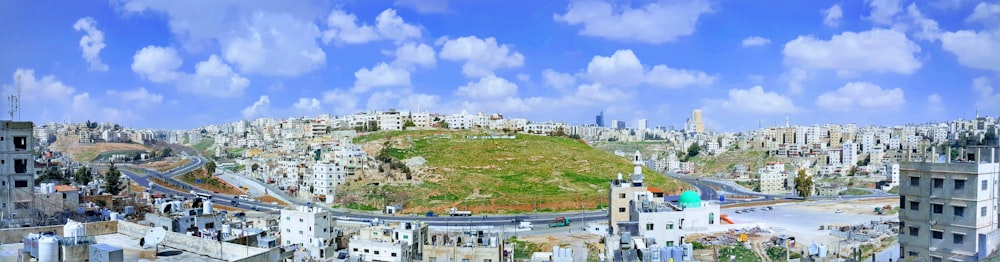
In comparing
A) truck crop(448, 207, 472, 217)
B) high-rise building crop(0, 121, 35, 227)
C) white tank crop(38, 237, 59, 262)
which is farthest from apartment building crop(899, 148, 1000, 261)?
truck crop(448, 207, 472, 217)

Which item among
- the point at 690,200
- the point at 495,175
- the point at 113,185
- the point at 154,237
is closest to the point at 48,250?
the point at 154,237

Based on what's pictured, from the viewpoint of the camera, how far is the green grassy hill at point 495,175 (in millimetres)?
44719

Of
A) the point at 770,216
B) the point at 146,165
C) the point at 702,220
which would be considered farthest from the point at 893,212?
the point at 146,165

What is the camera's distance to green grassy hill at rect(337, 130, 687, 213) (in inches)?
1761

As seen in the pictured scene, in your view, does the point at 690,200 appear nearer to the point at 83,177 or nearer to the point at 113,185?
the point at 113,185

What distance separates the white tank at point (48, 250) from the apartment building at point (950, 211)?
596 inches

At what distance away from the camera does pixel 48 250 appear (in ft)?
29.6

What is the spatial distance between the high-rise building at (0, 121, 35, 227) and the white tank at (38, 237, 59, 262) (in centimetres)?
1324

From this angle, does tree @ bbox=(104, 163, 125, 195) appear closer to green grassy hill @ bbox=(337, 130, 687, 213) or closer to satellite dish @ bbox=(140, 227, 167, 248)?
green grassy hill @ bbox=(337, 130, 687, 213)

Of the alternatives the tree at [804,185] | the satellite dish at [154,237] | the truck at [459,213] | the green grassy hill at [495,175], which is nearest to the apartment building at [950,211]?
the satellite dish at [154,237]

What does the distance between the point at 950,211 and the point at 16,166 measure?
25110 millimetres

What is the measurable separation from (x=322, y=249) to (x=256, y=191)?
34831 millimetres

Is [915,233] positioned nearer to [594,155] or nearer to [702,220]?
[702,220]

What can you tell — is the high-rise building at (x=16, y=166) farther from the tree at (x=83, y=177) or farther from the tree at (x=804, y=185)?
the tree at (x=804, y=185)
